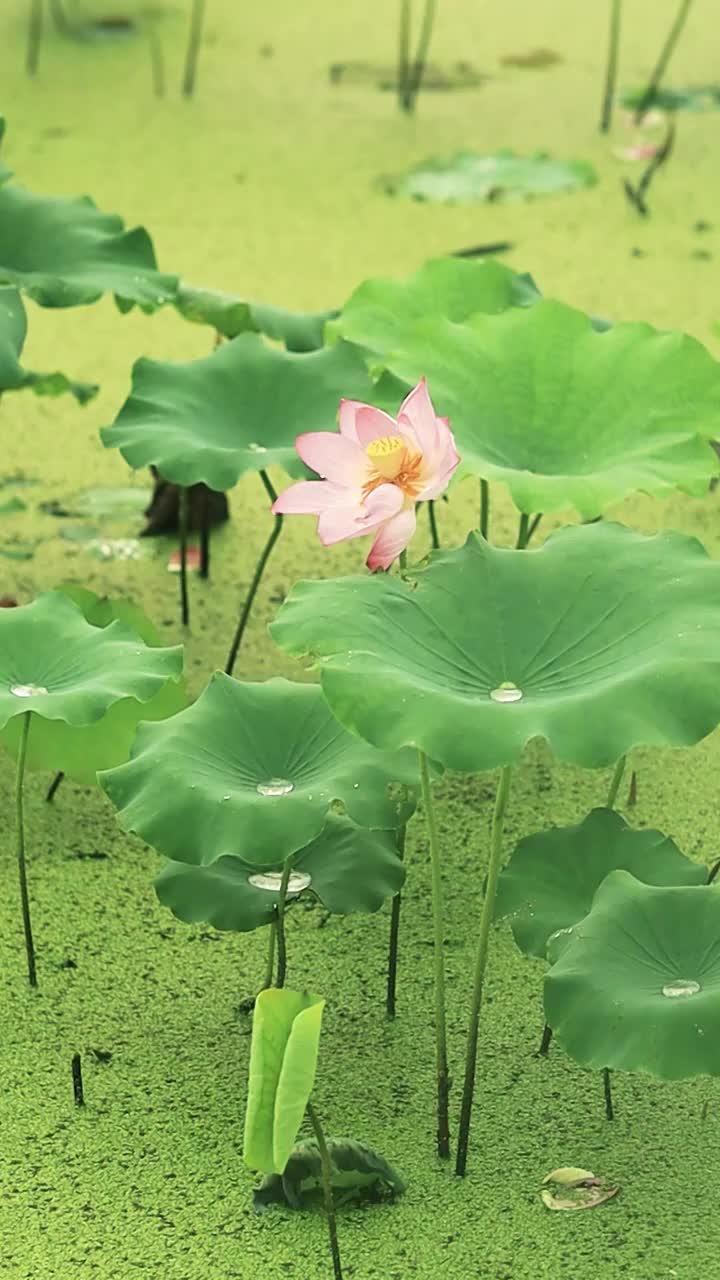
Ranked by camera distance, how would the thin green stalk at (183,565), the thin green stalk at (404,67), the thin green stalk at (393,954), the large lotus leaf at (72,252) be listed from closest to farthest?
the thin green stalk at (393,954)
the large lotus leaf at (72,252)
the thin green stalk at (183,565)
the thin green stalk at (404,67)

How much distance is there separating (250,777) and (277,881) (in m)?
0.10

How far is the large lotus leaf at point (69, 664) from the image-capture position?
4.97 feet

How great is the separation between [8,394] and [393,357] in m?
1.08

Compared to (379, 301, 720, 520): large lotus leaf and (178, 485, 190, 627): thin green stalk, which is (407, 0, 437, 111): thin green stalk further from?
(379, 301, 720, 520): large lotus leaf

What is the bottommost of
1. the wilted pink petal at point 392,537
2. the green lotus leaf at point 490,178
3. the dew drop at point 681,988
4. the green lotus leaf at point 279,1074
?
the green lotus leaf at point 490,178

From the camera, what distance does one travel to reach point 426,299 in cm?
211

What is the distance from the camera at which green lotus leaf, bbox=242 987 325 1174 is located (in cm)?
114

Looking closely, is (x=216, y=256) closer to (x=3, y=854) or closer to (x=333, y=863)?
(x=3, y=854)

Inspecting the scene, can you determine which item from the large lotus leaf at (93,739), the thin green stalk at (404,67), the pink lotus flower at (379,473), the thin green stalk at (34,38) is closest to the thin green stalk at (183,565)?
the large lotus leaf at (93,739)

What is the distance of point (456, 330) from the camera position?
6.02 ft

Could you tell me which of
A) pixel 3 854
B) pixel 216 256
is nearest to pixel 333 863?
pixel 3 854

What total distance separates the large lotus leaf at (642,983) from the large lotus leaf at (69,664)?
380mm

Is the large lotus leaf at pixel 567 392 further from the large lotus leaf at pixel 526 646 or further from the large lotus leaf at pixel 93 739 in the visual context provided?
the large lotus leaf at pixel 93 739

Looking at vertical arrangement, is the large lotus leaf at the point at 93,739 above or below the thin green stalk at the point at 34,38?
above
